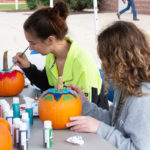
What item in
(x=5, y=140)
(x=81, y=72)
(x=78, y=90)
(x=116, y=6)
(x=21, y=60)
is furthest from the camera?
(x=116, y=6)

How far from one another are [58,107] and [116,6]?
19741 mm

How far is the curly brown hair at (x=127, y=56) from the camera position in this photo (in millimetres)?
1873

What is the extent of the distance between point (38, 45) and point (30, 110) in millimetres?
930

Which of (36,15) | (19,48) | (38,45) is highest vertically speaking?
(36,15)

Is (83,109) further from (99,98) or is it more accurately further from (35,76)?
(35,76)

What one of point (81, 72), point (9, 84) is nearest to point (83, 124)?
point (81, 72)

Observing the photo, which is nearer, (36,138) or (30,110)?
(36,138)

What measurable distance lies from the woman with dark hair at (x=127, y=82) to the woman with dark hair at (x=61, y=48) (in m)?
0.72

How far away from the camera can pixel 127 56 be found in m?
1.88

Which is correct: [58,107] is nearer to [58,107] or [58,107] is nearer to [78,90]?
[58,107]

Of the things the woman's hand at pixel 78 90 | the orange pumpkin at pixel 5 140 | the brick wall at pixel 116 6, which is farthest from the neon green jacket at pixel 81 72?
the brick wall at pixel 116 6

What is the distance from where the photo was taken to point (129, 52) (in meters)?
1.87

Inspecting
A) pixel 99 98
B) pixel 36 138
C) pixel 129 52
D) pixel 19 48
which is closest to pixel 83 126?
pixel 36 138

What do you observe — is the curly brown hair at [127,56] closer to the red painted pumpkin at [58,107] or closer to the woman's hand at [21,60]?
the red painted pumpkin at [58,107]
